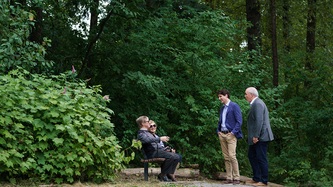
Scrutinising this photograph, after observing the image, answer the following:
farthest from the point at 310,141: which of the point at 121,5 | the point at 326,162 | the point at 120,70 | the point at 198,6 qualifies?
the point at 121,5

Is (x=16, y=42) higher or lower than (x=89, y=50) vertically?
lower

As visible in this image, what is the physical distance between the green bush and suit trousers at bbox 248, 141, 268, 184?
2.61 m

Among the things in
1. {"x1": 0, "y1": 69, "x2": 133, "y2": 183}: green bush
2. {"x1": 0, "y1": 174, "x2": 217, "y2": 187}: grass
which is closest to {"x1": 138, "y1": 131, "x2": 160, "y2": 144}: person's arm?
{"x1": 0, "y1": 69, "x2": 133, "y2": 183}: green bush

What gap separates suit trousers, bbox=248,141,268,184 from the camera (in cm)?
1015

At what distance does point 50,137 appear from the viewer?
341 inches

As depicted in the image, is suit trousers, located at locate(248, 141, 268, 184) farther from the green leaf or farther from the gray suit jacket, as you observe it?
the green leaf

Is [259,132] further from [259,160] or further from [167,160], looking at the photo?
[167,160]

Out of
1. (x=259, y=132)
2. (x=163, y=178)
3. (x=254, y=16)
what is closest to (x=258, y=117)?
(x=259, y=132)

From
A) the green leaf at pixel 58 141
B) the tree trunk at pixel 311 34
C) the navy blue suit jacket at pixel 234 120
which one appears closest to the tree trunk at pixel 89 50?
the navy blue suit jacket at pixel 234 120

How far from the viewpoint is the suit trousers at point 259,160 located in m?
10.1

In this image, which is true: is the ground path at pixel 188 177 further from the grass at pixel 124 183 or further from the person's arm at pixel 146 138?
the person's arm at pixel 146 138

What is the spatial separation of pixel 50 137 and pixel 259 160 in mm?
3895

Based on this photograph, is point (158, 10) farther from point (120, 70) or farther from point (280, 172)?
point (280, 172)

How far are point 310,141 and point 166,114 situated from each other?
20.3 ft
